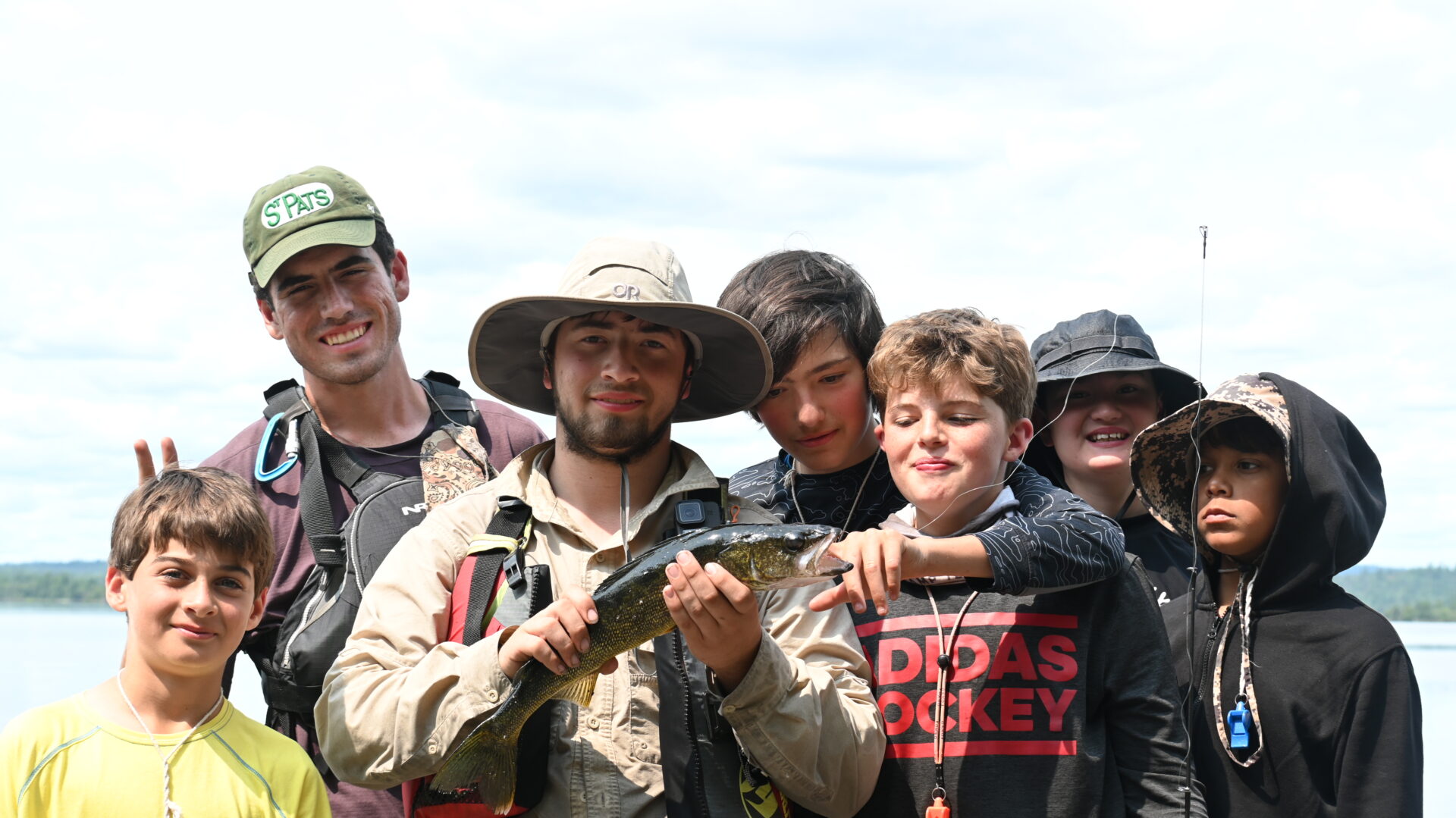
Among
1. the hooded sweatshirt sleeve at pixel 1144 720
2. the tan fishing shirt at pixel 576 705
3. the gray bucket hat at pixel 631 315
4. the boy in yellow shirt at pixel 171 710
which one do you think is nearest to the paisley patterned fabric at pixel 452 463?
the gray bucket hat at pixel 631 315

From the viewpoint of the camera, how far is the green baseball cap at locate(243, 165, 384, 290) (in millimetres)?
6379

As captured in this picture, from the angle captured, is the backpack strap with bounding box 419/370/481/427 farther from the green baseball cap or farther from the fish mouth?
the fish mouth

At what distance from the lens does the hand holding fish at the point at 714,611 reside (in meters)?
4.04

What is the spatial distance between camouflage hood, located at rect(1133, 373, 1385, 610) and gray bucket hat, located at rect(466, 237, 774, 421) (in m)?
1.81

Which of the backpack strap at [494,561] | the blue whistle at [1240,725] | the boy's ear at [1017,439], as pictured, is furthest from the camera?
the boy's ear at [1017,439]

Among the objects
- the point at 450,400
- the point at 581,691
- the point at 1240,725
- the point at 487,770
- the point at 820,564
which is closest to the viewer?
the point at 820,564

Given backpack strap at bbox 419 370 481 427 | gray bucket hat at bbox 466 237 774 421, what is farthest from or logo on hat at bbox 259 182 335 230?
gray bucket hat at bbox 466 237 774 421

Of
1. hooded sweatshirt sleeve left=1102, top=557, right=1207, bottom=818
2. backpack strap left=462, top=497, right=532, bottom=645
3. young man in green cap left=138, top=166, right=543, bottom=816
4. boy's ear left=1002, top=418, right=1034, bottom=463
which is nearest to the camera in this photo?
backpack strap left=462, top=497, right=532, bottom=645

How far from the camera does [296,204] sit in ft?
21.3

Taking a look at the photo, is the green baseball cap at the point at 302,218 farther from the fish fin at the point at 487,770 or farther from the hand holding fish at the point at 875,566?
the hand holding fish at the point at 875,566

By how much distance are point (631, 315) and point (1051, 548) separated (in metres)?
1.85

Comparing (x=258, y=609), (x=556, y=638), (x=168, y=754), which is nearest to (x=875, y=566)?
(x=556, y=638)

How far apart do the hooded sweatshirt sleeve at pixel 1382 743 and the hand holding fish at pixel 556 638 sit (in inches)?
115

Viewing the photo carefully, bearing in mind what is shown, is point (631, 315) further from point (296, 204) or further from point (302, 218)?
point (296, 204)
